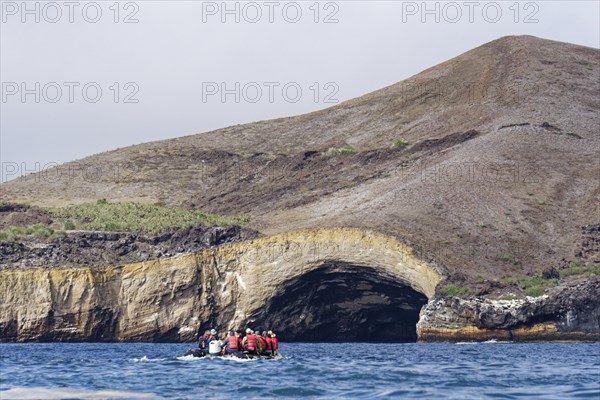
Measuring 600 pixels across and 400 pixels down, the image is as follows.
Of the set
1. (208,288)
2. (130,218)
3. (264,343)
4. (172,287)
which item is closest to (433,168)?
(130,218)

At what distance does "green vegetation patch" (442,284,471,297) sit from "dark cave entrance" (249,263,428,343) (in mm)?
6472

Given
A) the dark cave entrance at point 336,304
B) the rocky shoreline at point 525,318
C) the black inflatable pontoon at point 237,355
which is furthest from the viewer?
the dark cave entrance at point 336,304

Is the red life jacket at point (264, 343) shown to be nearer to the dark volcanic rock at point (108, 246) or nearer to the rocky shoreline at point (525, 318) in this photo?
the rocky shoreline at point (525, 318)

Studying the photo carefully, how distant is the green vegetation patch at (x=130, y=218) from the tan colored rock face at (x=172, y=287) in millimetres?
11759

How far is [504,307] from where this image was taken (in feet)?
217

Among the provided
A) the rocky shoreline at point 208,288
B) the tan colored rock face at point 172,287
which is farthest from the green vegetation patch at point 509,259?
the tan colored rock face at point 172,287

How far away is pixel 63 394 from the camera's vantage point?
3362 cm

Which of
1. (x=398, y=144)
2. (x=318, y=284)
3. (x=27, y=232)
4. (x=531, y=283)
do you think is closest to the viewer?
(x=531, y=283)

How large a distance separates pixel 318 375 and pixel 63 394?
30.9 feet

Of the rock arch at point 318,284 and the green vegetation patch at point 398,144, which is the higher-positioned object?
the green vegetation patch at point 398,144

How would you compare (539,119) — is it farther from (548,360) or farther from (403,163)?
(548,360)

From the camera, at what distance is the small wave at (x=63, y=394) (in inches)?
1289

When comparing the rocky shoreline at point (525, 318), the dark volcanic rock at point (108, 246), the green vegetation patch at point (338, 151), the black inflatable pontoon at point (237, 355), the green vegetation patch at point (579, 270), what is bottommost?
the black inflatable pontoon at point (237, 355)

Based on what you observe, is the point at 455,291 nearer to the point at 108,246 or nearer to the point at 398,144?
the point at 108,246
